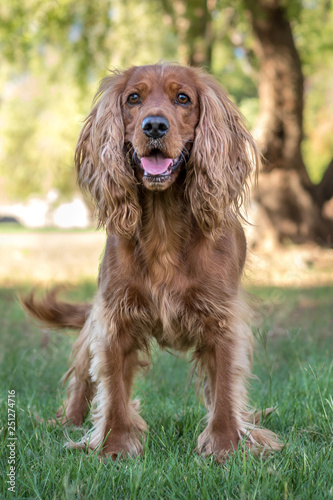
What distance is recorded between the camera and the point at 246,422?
2.74m

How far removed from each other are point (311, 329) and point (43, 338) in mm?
2326

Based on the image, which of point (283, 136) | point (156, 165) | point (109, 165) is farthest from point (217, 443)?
point (283, 136)

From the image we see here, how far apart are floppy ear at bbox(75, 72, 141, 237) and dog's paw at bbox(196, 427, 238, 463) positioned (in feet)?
3.26

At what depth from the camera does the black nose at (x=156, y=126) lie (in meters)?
2.59

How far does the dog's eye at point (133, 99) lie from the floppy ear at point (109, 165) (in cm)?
7

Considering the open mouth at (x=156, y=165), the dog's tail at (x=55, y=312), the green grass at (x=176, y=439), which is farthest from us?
the dog's tail at (x=55, y=312)

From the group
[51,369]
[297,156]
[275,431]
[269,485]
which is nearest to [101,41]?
[297,156]

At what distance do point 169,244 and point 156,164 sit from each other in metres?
0.37

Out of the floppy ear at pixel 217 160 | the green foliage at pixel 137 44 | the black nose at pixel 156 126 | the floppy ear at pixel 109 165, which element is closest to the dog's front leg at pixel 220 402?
the floppy ear at pixel 217 160

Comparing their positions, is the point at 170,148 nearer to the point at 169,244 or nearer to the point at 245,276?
the point at 169,244

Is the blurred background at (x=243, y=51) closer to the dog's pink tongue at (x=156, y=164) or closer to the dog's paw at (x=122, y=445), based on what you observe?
the dog's pink tongue at (x=156, y=164)

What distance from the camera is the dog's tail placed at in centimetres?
358

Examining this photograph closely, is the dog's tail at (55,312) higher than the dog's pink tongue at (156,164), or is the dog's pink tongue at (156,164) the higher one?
the dog's pink tongue at (156,164)

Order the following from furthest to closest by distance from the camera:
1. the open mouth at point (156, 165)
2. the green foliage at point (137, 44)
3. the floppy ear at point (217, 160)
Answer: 1. the green foliage at point (137, 44)
2. the floppy ear at point (217, 160)
3. the open mouth at point (156, 165)
